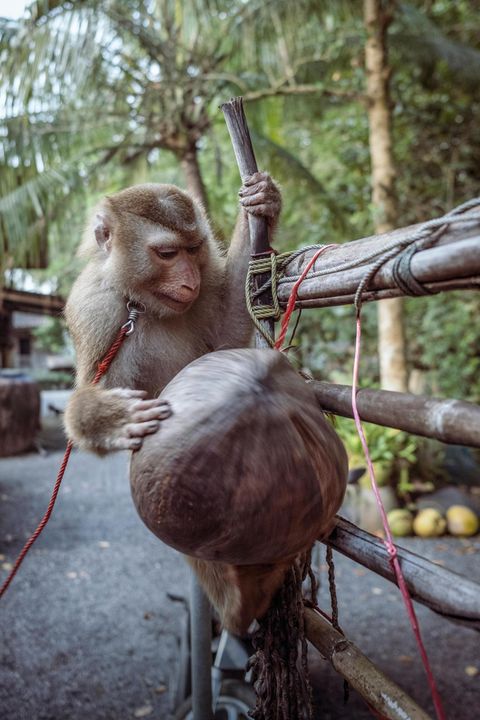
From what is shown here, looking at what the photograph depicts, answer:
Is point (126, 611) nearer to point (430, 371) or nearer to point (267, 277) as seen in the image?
point (267, 277)

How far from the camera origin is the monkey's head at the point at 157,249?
178 cm

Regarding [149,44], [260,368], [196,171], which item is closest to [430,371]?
[196,171]

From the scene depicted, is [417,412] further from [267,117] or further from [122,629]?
[267,117]

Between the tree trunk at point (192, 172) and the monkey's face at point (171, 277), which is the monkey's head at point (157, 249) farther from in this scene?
the tree trunk at point (192, 172)

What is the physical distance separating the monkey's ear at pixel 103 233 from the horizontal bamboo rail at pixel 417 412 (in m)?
1.04

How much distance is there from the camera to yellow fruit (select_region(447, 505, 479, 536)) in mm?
5141

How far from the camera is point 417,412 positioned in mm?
1039

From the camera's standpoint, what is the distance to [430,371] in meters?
8.02

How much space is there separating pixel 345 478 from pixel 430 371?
746 centimetres

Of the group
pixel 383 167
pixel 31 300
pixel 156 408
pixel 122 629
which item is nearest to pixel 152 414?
pixel 156 408

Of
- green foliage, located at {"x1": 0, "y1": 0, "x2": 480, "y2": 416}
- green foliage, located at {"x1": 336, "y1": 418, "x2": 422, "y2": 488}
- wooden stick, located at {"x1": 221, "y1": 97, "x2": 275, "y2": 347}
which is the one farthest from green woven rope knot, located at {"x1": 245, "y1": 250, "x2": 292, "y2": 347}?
green foliage, located at {"x1": 336, "y1": 418, "x2": 422, "y2": 488}

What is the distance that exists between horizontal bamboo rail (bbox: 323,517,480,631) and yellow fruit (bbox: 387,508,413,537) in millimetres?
4125

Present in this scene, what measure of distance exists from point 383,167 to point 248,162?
183 inches

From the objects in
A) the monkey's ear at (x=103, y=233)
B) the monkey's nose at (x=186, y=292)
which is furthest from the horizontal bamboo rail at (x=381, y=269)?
the monkey's ear at (x=103, y=233)
